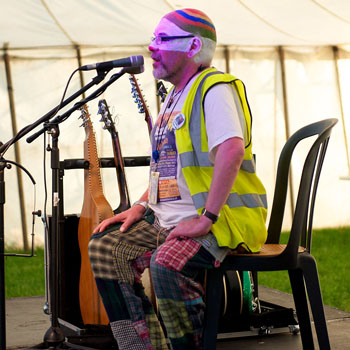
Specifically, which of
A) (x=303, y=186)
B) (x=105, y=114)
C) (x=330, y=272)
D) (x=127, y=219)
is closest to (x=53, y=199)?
(x=127, y=219)

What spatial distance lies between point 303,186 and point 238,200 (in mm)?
229

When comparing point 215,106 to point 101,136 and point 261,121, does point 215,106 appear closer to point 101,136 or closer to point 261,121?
point 101,136

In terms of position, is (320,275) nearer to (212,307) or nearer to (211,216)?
(212,307)

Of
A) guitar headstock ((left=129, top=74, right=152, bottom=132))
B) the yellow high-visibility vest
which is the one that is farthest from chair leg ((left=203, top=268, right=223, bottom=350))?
guitar headstock ((left=129, top=74, right=152, bottom=132))

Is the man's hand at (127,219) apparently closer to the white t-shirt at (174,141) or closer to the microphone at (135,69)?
the white t-shirt at (174,141)

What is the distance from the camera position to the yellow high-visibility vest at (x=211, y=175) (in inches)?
79.2

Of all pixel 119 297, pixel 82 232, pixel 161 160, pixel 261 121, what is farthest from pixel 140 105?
pixel 261 121

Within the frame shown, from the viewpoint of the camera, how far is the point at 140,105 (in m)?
2.95

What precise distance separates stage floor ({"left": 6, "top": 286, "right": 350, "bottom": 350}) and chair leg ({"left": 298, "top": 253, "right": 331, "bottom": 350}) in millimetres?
645

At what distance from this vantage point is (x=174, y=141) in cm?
214

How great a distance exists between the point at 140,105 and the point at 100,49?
3.69 metres

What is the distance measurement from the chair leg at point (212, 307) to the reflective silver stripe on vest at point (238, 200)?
208mm

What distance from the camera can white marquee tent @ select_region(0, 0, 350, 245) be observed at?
20.1 ft

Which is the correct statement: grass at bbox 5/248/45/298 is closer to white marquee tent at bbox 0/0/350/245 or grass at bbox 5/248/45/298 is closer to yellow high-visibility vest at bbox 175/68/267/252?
white marquee tent at bbox 0/0/350/245
